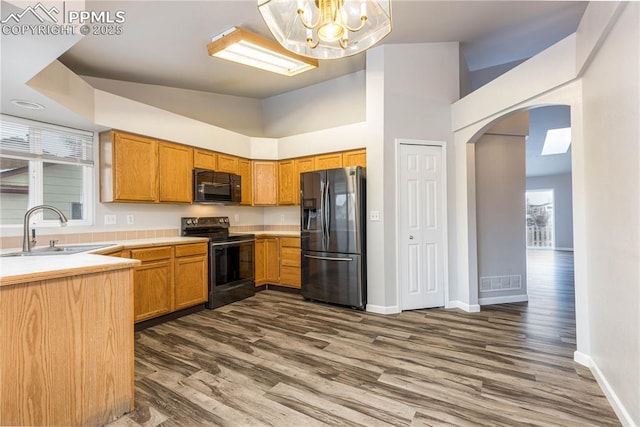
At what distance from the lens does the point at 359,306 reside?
360 cm

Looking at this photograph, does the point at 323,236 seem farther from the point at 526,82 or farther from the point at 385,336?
the point at 526,82

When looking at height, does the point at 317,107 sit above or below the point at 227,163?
above

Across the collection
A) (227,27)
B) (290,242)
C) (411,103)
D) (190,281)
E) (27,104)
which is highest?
(227,27)

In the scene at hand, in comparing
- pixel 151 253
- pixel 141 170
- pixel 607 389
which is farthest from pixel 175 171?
pixel 607 389

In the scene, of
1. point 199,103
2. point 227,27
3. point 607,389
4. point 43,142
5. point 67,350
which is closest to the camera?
point 67,350

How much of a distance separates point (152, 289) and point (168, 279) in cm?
20

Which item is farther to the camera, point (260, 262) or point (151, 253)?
point (260, 262)

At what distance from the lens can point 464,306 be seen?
3600 millimetres

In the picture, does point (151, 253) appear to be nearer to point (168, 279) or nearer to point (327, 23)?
point (168, 279)

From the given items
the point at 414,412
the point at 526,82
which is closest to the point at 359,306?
the point at 414,412

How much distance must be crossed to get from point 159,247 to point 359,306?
2423mm

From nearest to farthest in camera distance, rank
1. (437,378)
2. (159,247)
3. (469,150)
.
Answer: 1. (437,378)
2. (159,247)
3. (469,150)

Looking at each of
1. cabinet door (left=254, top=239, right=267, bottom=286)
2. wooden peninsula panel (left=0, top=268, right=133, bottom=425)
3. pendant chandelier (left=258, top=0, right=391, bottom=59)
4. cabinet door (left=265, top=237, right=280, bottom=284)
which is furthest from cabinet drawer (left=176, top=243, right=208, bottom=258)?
pendant chandelier (left=258, top=0, right=391, bottom=59)

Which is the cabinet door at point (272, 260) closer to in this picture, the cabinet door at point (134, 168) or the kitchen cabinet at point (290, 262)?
the kitchen cabinet at point (290, 262)
